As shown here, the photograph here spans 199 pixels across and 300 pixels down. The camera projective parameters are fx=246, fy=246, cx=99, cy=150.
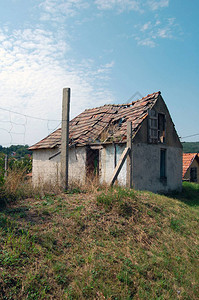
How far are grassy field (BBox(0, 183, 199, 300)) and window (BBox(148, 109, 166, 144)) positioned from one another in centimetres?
690

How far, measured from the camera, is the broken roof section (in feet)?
41.9

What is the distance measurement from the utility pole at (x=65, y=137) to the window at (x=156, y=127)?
21.8 ft

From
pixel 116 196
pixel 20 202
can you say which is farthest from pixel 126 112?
pixel 20 202

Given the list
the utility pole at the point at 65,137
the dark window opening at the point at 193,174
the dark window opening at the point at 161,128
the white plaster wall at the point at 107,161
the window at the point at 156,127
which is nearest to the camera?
the utility pole at the point at 65,137

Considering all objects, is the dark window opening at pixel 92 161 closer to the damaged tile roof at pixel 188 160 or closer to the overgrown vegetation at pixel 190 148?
the damaged tile roof at pixel 188 160

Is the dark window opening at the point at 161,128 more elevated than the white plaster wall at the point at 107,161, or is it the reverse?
the dark window opening at the point at 161,128

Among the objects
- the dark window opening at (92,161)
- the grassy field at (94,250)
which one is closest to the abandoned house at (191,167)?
the dark window opening at (92,161)

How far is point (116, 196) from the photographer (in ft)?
21.1

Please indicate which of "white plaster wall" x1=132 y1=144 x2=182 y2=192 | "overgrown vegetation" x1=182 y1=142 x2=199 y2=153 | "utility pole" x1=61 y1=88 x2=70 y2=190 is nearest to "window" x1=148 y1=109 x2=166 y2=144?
"white plaster wall" x1=132 y1=144 x2=182 y2=192

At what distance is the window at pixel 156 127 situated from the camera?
13.1 m

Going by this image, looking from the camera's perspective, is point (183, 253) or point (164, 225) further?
point (164, 225)

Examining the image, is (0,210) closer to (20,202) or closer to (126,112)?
(20,202)

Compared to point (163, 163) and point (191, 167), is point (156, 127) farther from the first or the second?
point (191, 167)

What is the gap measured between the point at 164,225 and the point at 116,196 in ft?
4.85
